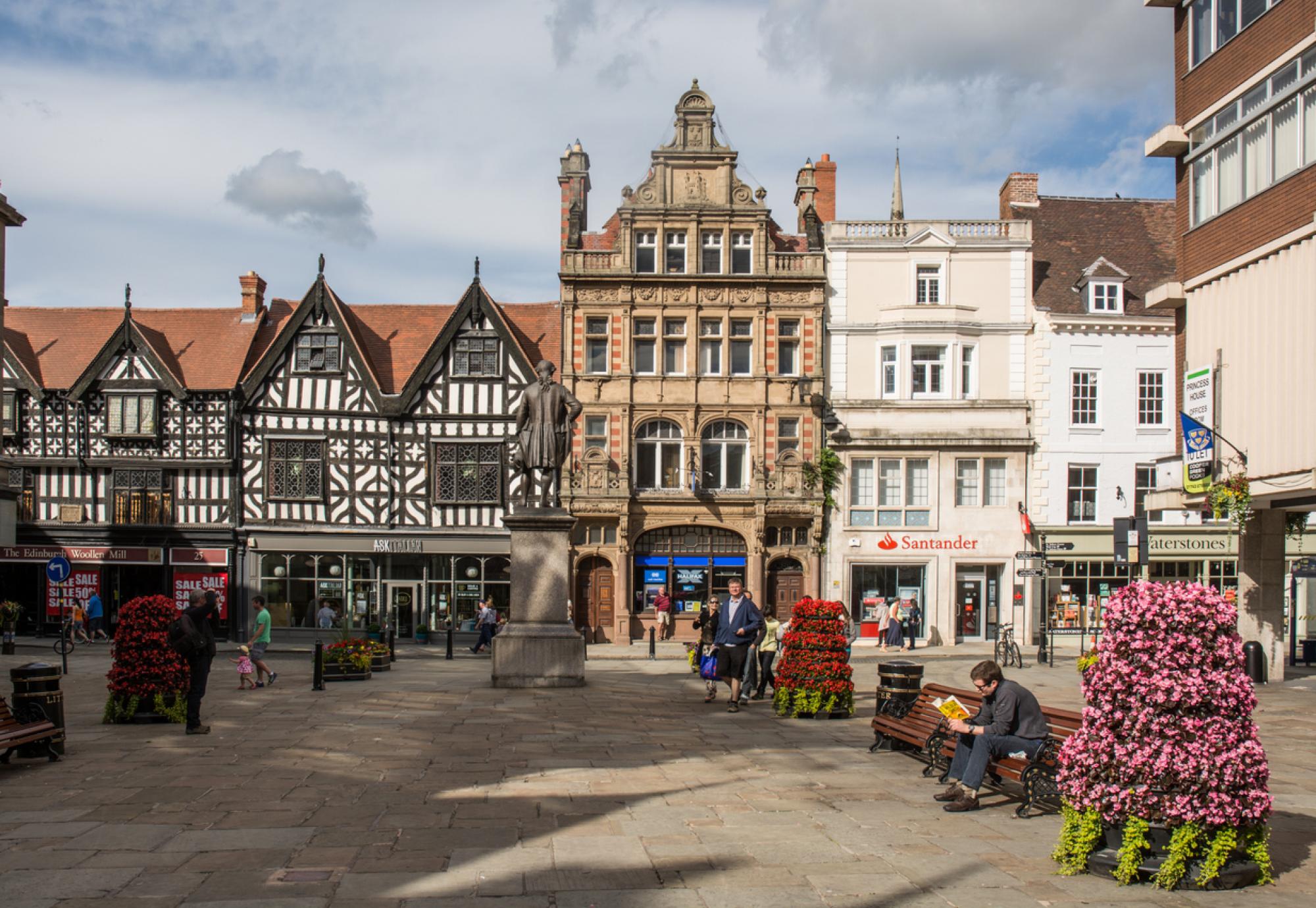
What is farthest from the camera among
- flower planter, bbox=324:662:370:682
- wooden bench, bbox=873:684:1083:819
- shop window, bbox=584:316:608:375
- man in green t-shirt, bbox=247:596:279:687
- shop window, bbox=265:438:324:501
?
shop window, bbox=584:316:608:375

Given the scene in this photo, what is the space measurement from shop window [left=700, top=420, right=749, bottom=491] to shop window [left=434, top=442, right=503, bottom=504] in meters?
6.09

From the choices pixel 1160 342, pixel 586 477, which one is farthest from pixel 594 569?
pixel 1160 342

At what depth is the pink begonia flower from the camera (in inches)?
276

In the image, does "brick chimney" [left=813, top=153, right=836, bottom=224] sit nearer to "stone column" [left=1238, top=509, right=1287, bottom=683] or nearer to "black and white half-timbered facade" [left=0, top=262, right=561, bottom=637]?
"black and white half-timbered facade" [left=0, top=262, right=561, bottom=637]

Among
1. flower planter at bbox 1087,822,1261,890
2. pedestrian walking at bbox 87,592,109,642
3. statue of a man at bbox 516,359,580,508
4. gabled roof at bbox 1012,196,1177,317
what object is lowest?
pedestrian walking at bbox 87,592,109,642

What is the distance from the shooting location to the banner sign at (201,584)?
35.6 meters

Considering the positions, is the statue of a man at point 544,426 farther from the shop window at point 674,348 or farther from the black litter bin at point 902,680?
the shop window at point 674,348

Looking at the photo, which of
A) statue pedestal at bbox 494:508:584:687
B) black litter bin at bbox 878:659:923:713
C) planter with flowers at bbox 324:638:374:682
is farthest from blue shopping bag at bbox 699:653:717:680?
planter with flowers at bbox 324:638:374:682

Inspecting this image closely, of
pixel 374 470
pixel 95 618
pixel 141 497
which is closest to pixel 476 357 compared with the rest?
pixel 374 470

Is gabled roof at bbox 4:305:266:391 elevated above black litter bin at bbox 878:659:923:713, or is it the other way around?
gabled roof at bbox 4:305:266:391

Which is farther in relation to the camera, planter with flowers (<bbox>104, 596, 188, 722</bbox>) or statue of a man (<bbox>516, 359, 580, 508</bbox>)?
statue of a man (<bbox>516, 359, 580, 508</bbox>)

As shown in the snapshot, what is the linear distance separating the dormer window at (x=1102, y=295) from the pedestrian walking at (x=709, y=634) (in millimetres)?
13974

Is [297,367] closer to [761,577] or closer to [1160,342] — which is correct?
[761,577]

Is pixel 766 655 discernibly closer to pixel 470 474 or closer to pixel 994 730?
pixel 994 730
